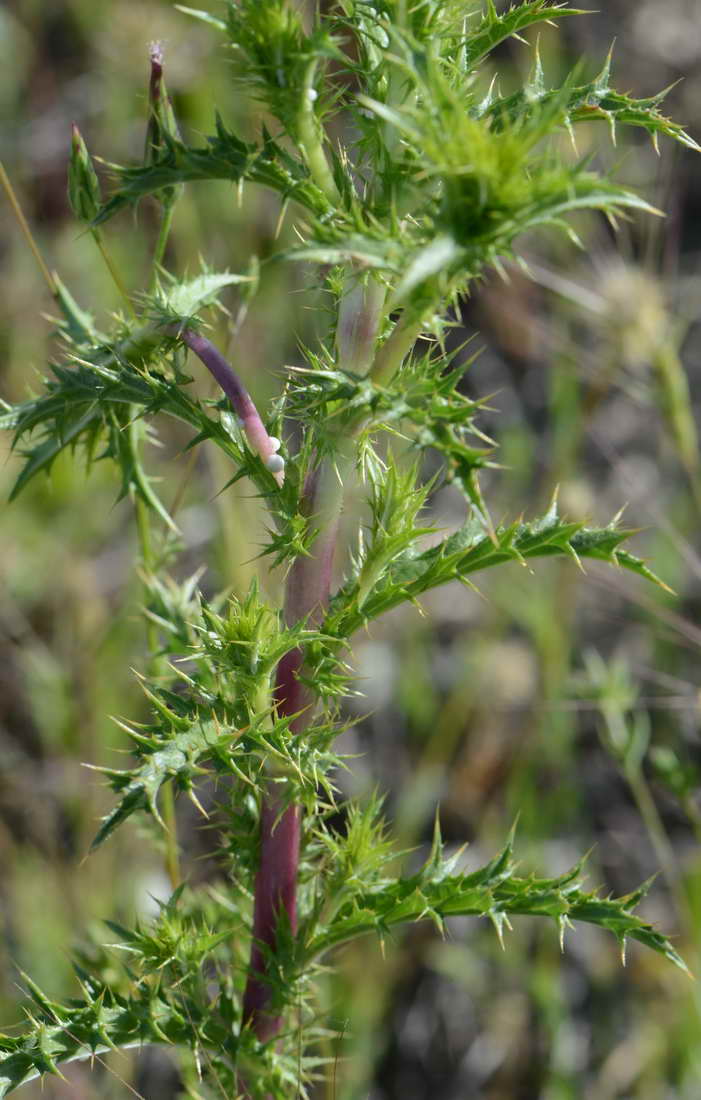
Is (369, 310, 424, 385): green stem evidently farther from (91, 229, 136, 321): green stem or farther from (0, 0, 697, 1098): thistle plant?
(91, 229, 136, 321): green stem

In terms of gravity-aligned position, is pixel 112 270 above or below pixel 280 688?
above

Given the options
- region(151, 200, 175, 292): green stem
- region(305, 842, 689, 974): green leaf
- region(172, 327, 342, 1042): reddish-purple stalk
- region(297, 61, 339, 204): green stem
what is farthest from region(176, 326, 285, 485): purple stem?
region(305, 842, 689, 974): green leaf

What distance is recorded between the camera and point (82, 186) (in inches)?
79.0

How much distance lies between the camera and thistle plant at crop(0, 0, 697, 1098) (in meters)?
1.44

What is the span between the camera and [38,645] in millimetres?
3898

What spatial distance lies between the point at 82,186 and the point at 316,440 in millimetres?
743

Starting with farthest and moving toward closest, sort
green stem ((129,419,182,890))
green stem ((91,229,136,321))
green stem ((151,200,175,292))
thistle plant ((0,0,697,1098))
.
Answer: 1. green stem ((129,419,182,890))
2. green stem ((91,229,136,321))
3. green stem ((151,200,175,292))
4. thistle plant ((0,0,697,1098))

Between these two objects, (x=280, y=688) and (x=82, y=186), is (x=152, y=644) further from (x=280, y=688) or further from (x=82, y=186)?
(x=82, y=186)

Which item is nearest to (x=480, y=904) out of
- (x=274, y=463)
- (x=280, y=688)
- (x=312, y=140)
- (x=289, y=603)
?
(x=280, y=688)

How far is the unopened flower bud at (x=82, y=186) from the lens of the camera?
2.00 metres

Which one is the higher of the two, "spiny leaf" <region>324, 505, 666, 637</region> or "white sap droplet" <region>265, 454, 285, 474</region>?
"white sap droplet" <region>265, 454, 285, 474</region>

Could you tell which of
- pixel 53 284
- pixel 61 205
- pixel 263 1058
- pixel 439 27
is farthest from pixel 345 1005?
pixel 61 205

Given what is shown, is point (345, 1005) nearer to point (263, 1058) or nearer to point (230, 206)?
point (263, 1058)

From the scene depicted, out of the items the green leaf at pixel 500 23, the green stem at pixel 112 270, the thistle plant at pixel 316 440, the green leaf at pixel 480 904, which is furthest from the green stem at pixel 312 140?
the green leaf at pixel 480 904
